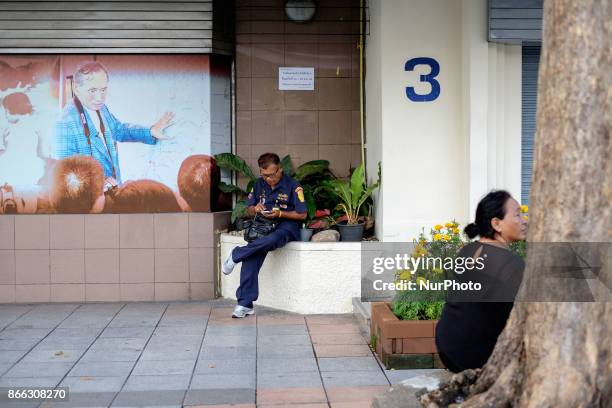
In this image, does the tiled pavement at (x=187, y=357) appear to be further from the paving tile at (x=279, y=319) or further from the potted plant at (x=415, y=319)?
the potted plant at (x=415, y=319)

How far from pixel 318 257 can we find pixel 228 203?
1715 millimetres

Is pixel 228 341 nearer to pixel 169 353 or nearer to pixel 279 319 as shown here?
pixel 169 353

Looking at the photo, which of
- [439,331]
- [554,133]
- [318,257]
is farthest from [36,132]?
[554,133]

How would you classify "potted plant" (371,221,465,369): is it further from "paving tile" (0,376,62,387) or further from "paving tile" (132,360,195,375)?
"paving tile" (0,376,62,387)

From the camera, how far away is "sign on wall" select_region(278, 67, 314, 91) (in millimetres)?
9883

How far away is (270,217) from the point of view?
8.61 m

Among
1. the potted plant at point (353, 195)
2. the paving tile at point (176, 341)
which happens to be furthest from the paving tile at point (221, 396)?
the potted plant at point (353, 195)

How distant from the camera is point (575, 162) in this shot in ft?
11.8

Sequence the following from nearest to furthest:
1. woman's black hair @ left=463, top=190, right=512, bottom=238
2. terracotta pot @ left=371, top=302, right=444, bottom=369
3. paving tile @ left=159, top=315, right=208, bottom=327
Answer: woman's black hair @ left=463, top=190, right=512, bottom=238, terracotta pot @ left=371, top=302, right=444, bottom=369, paving tile @ left=159, top=315, right=208, bottom=327

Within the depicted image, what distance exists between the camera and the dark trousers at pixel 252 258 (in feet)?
27.9

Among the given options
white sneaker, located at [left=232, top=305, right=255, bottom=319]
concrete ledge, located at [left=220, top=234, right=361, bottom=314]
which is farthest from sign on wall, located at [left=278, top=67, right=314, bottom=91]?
white sneaker, located at [left=232, top=305, right=255, bottom=319]

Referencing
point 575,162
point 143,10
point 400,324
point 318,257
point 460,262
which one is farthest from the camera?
point 143,10

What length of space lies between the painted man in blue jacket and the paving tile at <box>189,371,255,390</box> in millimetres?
3785

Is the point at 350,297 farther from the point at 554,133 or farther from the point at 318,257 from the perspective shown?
the point at 554,133
